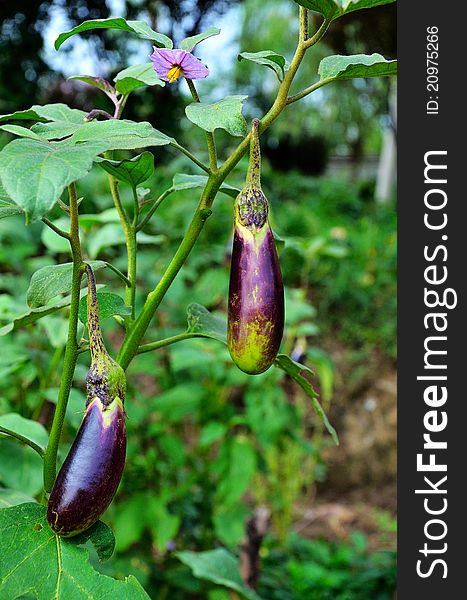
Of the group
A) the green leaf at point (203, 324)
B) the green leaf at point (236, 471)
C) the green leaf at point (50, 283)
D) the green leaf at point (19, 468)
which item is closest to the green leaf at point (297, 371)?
the green leaf at point (203, 324)

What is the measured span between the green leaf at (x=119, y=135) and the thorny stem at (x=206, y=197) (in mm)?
54

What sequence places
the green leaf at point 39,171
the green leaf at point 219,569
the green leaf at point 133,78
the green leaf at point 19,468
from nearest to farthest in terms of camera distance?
the green leaf at point 39,171
the green leaf at point 133,78
the green leaf at point 19,468
the green leaf at point 219,569

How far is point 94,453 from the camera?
46 centimetres

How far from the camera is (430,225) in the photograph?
867 mm

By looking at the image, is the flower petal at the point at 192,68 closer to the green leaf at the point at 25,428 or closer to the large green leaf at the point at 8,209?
the large green leaf at the point at 8,209

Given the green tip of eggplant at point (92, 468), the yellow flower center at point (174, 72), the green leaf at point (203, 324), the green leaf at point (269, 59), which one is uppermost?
the green leaf at point (269, 59)

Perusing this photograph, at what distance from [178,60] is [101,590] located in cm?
35

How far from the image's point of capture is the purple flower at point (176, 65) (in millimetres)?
518

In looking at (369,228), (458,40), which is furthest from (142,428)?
(369,228)

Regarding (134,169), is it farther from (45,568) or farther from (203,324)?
(45,568)

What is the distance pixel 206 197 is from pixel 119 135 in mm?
83

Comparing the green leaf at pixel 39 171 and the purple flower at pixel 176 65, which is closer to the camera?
the green leaf at pixel 39 171

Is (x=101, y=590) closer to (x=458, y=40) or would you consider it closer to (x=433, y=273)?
(x=433, y=273)

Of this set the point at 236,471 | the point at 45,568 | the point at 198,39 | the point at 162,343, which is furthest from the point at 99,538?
the point at 236,471
